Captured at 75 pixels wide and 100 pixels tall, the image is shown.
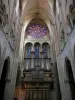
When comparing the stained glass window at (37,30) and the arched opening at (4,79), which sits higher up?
the stained glass window at (37,30)

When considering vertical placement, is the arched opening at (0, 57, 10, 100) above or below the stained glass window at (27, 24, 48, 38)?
below

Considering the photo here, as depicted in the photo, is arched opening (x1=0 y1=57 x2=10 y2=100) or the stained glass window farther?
the stained glass window

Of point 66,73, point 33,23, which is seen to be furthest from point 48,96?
point 33,23

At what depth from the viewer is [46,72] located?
57.9 feet

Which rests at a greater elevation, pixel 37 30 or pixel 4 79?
pixel 37 30

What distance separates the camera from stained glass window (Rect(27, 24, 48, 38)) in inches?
892

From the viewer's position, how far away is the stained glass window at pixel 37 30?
74.3ft

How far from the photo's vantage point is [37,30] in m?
23.3

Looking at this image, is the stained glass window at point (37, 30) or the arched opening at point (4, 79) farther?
the stained glass window at point (37, 30)

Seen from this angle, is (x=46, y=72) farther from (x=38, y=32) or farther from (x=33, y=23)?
(x=33, y=23)

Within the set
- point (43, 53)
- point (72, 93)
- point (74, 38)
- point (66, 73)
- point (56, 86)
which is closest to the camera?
point (74, 38)

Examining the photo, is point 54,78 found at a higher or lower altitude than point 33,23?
lower

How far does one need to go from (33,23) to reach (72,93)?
16455 millimetres

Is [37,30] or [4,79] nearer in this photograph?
[4,79]
